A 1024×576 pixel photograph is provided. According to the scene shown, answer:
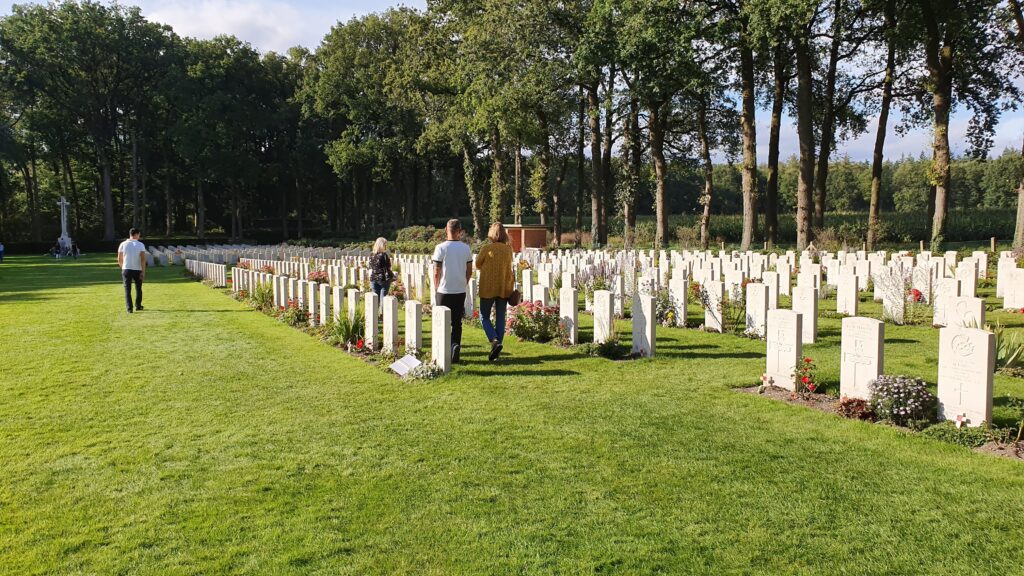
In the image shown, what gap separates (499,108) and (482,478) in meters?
29.0

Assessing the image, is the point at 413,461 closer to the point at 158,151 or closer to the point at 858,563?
the point at 858,563

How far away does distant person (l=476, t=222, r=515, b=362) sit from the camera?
8.63m

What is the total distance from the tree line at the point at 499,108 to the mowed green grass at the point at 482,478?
18.0 meters

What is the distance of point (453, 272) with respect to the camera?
8.43 m

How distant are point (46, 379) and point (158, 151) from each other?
55662 millimetres

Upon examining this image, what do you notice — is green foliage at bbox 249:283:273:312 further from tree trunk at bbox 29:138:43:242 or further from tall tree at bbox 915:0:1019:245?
tree trunk at bbox 29:138:43:242

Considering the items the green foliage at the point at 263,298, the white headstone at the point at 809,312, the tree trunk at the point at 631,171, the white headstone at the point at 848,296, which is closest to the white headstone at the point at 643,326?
the white headstone at the point at 809,312

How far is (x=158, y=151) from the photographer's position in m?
56.3

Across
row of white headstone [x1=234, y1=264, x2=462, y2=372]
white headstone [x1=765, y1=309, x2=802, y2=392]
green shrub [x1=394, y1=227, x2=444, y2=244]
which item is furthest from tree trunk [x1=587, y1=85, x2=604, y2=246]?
white headstone [x1=765, y1=309, x2=802, y2=392]

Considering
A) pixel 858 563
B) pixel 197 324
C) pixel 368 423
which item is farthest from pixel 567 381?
pixel 197 324

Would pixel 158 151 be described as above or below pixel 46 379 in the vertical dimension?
above

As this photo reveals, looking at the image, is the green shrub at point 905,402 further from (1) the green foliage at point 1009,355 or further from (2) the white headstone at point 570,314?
(2) the white headstone at point 570,314

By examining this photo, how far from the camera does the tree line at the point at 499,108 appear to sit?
78.5 ft

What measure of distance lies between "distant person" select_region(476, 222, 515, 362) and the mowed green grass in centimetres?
71
